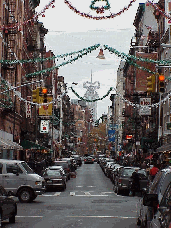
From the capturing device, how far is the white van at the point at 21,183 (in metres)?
25.7

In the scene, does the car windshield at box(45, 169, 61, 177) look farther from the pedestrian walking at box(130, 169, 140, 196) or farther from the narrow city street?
the narrow city street

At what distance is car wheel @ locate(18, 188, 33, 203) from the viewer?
25.7m

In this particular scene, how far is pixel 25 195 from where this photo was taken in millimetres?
25781

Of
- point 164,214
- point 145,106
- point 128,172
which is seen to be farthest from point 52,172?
point 164,214

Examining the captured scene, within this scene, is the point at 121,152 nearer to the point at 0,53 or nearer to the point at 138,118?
the point at 138,118

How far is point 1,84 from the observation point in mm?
47438

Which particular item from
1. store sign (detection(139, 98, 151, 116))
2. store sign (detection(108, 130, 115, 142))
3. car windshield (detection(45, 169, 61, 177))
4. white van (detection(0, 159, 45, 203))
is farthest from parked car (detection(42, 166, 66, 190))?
store sign (detection(108, 130, 115, 142))

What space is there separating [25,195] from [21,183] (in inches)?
23.8

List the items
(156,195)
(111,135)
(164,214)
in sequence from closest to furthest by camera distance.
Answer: (164,214), (156,195), (111,135)

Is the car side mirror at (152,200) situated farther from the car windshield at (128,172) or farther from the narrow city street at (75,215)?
the car windshield at (128,172)

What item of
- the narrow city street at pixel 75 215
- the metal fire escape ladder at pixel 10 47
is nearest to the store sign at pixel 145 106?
the metal fire escape ladder at pixel 10 47

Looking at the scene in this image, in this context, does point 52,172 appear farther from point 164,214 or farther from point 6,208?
point 164,214

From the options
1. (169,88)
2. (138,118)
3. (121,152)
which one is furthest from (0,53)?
(121,152)

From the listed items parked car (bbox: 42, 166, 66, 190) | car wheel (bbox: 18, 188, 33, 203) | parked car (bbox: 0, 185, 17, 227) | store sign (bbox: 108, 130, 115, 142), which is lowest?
store sign (bbox: 108, 130, 115, 142)
